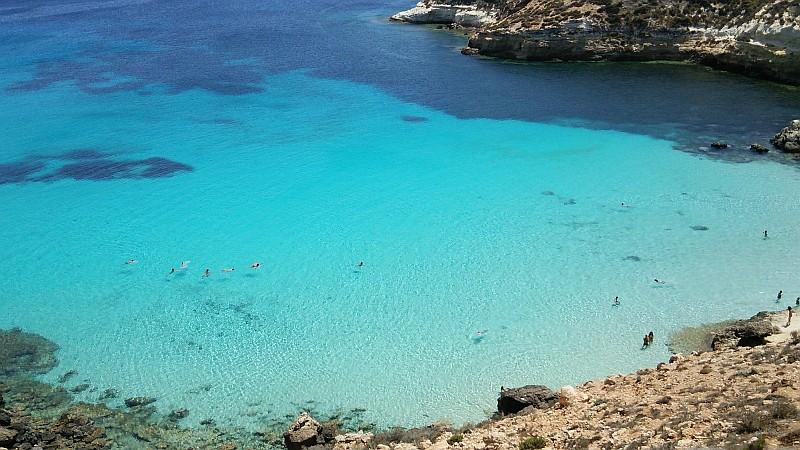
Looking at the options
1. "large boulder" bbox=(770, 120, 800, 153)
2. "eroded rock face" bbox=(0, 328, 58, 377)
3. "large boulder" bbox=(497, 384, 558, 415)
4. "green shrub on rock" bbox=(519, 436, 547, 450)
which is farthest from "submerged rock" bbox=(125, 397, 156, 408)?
"large boulder" bbox=(770, 120, 800, 153)

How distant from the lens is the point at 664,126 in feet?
181

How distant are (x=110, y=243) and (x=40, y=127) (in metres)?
26.6

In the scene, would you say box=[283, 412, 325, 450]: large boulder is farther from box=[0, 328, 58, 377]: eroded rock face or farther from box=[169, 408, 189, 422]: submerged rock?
box=[0, 328, 58, 377]: eroded rock face

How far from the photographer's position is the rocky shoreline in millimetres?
16703

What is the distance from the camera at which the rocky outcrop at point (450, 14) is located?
314 feet

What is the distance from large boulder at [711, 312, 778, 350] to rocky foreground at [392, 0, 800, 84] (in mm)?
43371

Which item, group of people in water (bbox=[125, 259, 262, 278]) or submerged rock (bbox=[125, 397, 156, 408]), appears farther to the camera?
group of people in water (bbox=[125, 259, 262, 278])

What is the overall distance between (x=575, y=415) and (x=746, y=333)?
9.97 meters

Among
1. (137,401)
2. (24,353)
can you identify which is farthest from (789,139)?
(24,353)

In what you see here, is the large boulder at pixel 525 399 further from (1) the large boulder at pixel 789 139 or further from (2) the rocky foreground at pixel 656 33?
(2) the rocky foreground at pixel 656 33

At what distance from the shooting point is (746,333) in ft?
85.0

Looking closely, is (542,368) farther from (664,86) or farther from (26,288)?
(664,86)

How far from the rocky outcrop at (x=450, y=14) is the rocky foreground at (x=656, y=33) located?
10279mm

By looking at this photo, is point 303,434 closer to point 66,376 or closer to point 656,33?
point 66,376
